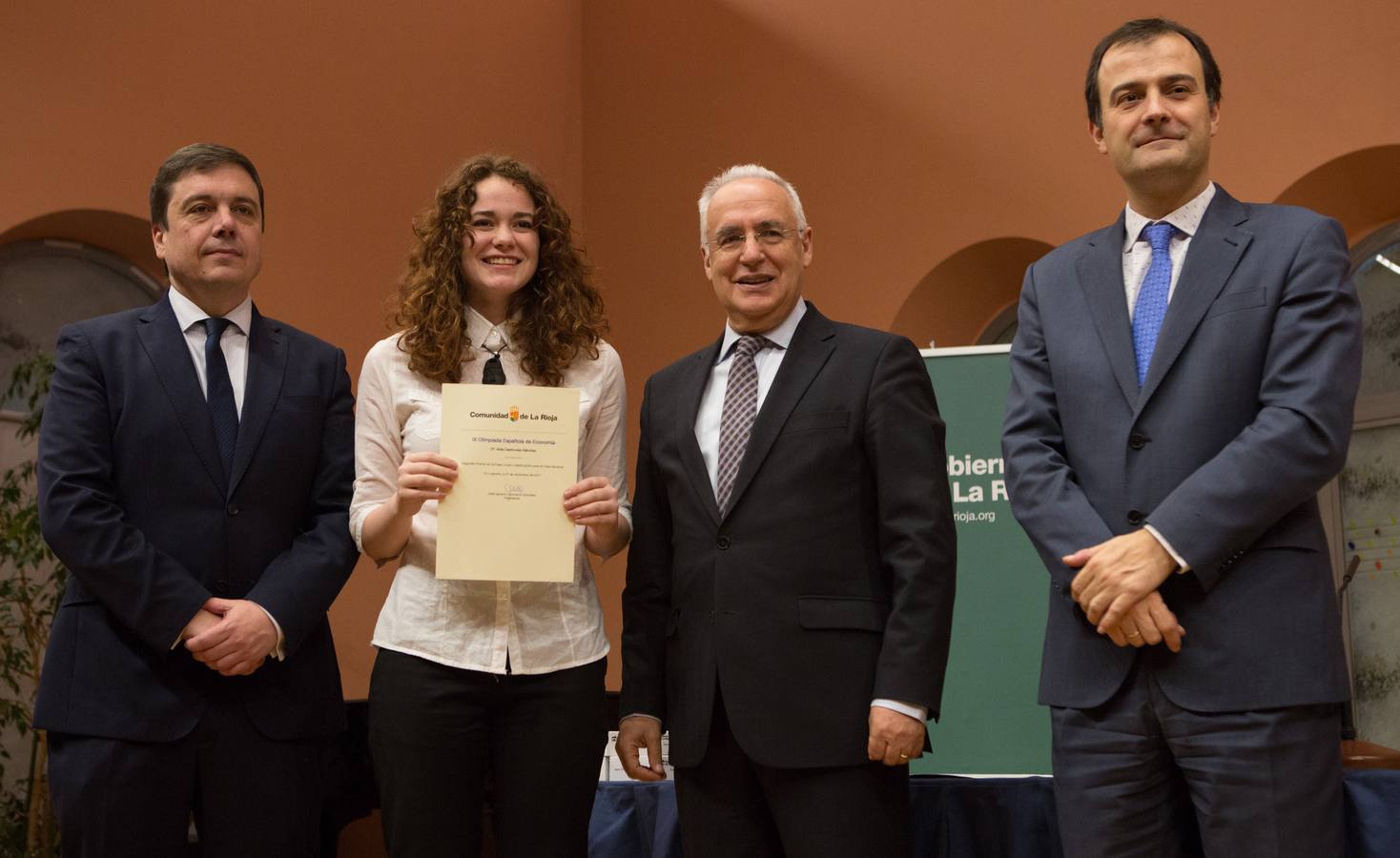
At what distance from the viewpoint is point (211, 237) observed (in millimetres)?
2738

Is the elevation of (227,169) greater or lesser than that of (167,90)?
lesser

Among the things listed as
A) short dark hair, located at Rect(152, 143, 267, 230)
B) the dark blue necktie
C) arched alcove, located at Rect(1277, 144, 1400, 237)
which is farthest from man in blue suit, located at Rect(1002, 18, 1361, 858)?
arched alcove, located at Rect(1277, 144, 1400, 237)

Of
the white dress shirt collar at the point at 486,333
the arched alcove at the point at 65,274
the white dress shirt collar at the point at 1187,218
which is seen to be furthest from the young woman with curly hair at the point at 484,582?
the arched alcove at the point at 65,274

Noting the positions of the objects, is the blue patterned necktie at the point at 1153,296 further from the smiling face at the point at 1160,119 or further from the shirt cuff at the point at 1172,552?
the shirt cuff at the point at 1172,552

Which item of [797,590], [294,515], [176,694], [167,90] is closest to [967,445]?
[797,590]

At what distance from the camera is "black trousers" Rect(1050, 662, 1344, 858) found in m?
2.05

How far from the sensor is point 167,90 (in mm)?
5148

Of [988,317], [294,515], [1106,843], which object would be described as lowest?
[1106,843]

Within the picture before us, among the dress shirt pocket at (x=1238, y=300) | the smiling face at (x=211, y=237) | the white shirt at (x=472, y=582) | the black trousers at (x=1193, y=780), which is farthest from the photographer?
the smiling face at (x=211, y=237)

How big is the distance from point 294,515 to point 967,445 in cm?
192

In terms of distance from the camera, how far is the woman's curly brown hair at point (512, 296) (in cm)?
260

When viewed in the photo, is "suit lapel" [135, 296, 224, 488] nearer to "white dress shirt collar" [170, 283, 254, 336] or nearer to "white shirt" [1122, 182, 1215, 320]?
"white dress shirt collar" [170, 283, 254, 336]

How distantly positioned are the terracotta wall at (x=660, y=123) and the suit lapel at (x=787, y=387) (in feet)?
8.32

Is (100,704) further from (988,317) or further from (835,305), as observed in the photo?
(988,317)
